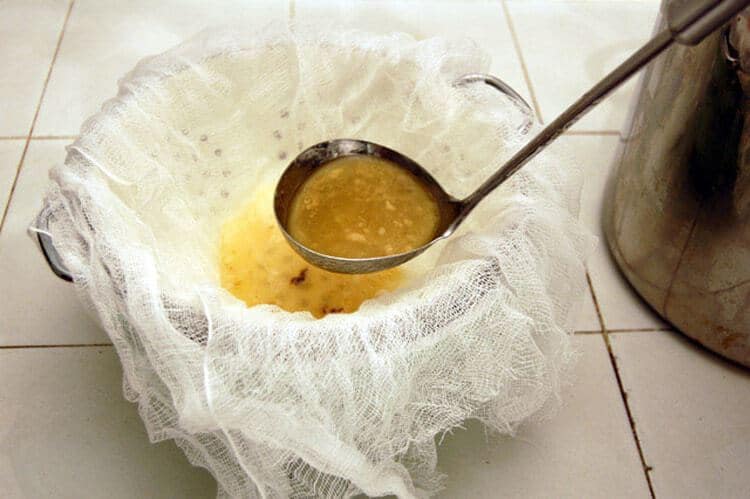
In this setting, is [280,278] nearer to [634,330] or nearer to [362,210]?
[362,210]

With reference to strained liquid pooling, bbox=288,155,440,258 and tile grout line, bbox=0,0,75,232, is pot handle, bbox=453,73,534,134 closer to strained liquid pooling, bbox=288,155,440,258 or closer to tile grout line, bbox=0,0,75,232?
strained liquid pooling, bbox=288,155,440,258

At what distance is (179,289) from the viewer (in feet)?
1.39

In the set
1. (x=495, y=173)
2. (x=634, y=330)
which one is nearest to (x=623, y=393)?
(x=634, y=330)

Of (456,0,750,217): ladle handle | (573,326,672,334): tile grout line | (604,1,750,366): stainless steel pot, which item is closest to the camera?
(456,0,750,217): ladle handle

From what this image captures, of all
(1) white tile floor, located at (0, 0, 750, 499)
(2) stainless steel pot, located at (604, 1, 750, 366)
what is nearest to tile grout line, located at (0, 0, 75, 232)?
(1) white tile floor, located at (0, 0, 750, 499)

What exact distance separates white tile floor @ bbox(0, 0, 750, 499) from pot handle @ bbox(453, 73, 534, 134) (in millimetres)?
178

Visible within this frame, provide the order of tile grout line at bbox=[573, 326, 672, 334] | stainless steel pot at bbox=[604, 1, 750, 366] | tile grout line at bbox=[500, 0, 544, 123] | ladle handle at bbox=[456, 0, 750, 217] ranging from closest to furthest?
ladle handle at bbox=[456, 0, 750, 217]
stainless steel pot at bbox=[604, 1, 750, 366]
tile grout line at bbox=[573, 326, 672, 334]
tile grout line at bbox=[500, 0, 544, 123]

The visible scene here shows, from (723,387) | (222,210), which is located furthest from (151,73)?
(723,387)

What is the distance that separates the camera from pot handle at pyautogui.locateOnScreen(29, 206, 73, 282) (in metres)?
0.41

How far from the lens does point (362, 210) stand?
1.68 ft

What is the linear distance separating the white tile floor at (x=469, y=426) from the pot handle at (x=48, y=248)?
0.15 meters

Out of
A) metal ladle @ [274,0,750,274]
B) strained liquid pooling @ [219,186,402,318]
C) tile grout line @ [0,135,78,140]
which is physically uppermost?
metal ladle @ [274,0,750,274]

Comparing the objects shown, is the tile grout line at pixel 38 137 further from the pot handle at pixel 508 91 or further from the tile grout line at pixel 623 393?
the tile grout line at pixel 623 393

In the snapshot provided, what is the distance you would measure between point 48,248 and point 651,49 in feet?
1.07
